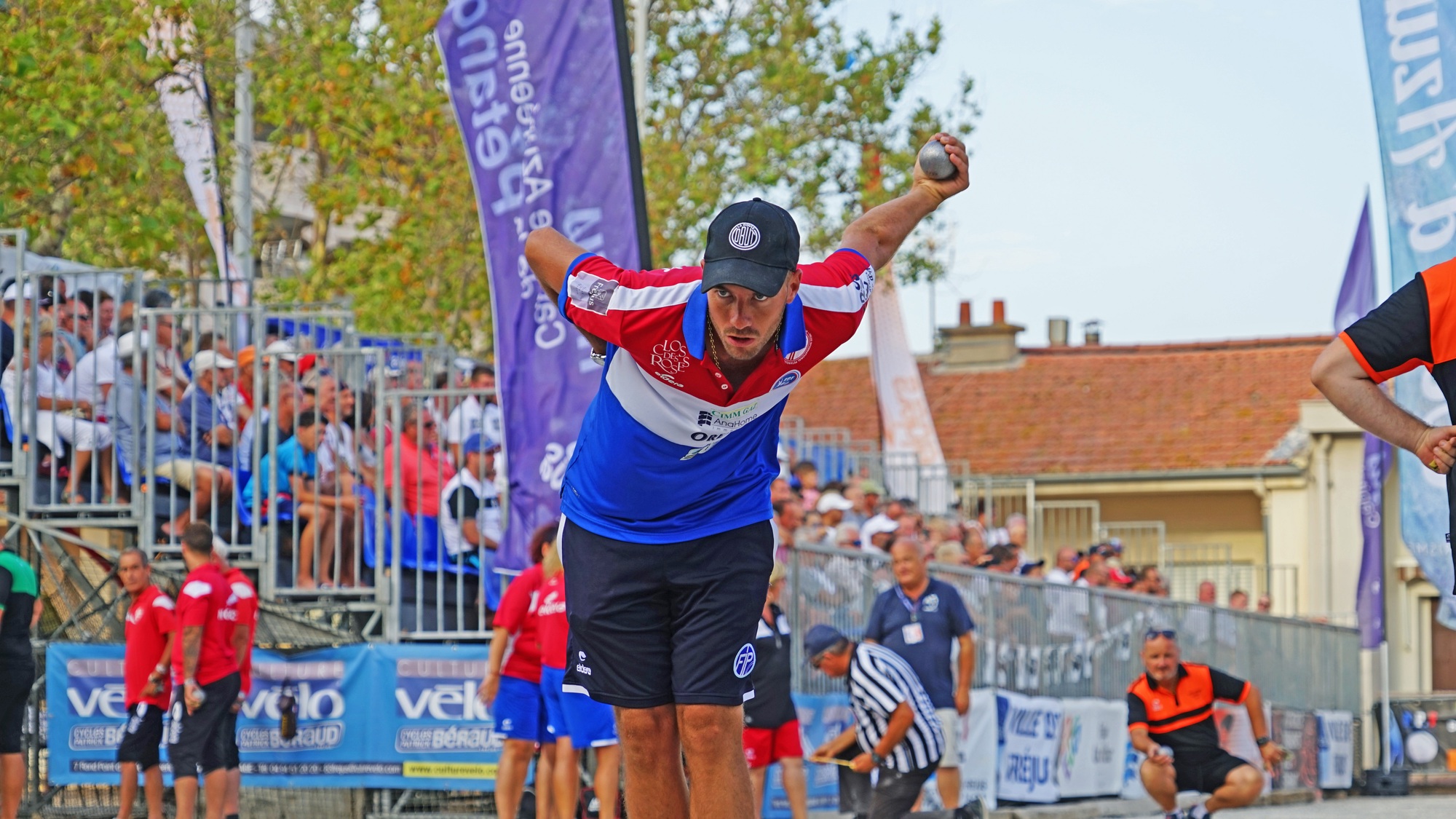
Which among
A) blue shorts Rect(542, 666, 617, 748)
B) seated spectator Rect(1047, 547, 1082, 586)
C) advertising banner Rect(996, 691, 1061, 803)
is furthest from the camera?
seated spectator Rect(1047, 547, 1082, 586)

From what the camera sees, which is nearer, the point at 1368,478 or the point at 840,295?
the point at 840,295

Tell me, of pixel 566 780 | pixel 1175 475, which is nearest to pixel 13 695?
pixel 566 780

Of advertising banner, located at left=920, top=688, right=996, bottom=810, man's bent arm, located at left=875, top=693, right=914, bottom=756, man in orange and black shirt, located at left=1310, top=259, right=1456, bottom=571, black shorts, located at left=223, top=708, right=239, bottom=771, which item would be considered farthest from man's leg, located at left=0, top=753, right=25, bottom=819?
man in orange and black shirt, located at left=1310, top=259, right=1456, bottom=571

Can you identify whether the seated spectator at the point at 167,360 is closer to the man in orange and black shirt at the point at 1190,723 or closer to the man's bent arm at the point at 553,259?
the man in orange and black shirt at the point at 1190,723

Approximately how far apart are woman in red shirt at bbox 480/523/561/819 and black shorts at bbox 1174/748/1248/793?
4116 mm

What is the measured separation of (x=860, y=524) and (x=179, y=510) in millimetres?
7355

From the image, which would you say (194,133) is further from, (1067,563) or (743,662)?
(743,662)

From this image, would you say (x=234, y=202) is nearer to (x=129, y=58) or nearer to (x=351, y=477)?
(x=129, y=58)

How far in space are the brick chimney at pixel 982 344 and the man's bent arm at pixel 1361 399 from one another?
36.7 metres

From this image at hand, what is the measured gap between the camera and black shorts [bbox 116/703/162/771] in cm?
1205

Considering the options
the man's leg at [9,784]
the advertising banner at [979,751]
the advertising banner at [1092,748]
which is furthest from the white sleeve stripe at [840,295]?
the advertising banner at [1092,748]

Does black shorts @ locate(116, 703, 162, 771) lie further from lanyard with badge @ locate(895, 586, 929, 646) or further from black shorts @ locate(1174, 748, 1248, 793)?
black shorts @ locate(1174, 748, 1248, 793)

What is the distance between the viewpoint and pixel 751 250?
4.75 meters

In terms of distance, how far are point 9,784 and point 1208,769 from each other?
297 inches
